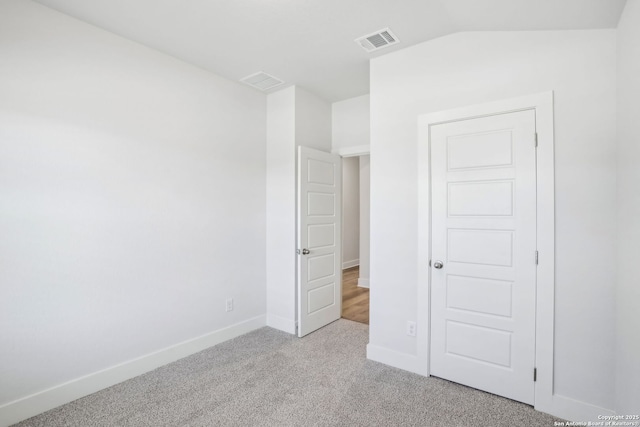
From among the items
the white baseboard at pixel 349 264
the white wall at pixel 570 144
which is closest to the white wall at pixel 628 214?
the white wall at pixel 570 144

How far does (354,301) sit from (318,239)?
160 centimetres

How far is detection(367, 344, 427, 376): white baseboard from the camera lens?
2.50 metres

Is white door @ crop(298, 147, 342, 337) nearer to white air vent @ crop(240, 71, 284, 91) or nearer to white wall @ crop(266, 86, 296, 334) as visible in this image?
white wall @ crop(266, 86, 296, 334)

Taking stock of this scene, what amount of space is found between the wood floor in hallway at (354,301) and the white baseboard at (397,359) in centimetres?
93

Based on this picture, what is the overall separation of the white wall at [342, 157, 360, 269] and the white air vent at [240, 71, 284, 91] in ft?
11.8

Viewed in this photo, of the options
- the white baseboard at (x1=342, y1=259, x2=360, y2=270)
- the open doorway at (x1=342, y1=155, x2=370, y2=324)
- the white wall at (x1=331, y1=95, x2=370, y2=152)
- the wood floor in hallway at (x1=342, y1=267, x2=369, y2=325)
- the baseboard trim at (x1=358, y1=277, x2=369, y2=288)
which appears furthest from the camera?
the white baseboard at (x1=342, y1=259, x2=360, y2=270)

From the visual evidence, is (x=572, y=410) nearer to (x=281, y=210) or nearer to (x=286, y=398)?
(x=286, y=398)

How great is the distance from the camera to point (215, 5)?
206cm

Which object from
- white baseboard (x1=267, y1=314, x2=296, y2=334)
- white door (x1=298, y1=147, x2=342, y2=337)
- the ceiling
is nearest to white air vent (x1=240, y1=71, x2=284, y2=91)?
the ceiling

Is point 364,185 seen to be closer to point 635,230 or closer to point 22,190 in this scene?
point 635,230

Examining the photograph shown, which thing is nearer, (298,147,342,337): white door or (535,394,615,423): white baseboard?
(535,394,615,423): white baseboard

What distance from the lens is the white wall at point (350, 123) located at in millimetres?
3617

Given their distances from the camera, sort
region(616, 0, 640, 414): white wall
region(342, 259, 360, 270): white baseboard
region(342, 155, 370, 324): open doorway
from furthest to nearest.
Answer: region(342, 259, 360, 270): white baseboard, region(342, 155, 370, 324): open doorway, region(616, 0, 640, 414): white wall

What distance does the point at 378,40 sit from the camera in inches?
97.7
